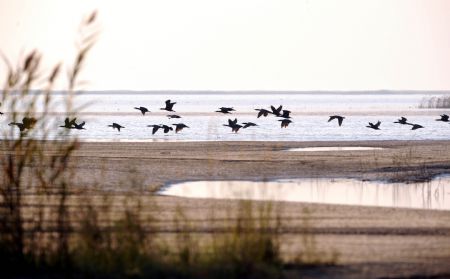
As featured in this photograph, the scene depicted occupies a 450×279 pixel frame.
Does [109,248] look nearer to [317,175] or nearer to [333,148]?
[317,175]

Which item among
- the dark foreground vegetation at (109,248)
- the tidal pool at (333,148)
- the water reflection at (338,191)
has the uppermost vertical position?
the dark foreground vegetation at (109,248)

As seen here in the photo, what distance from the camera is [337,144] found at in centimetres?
4428

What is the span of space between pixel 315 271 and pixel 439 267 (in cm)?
157

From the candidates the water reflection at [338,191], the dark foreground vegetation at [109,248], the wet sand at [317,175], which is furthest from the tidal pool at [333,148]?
the dark foreground vegetation at [109,248]

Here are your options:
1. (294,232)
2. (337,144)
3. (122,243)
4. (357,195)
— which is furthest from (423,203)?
(337,144)

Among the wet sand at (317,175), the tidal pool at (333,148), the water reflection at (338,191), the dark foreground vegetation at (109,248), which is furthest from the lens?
the tidal pool at (333,148)

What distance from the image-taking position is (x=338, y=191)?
78.4ft

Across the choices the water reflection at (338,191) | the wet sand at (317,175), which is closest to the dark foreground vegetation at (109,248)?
the wet sand at (317,175)

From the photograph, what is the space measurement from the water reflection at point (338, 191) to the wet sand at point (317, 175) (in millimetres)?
893

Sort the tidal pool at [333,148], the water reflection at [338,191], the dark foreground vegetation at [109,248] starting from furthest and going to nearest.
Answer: the tidal pool at [333,148], the water reflection at [338,191], the dark foreground vegetation at [109,248]

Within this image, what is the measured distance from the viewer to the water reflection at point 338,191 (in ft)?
70.0

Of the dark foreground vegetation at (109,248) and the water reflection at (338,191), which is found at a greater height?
the dark foreground vegetation at (109,248)

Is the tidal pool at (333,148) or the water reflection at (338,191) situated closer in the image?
the water reflection at (338,191)

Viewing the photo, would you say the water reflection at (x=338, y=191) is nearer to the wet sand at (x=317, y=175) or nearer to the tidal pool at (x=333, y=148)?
the wet sand at (x=317, y=175)
